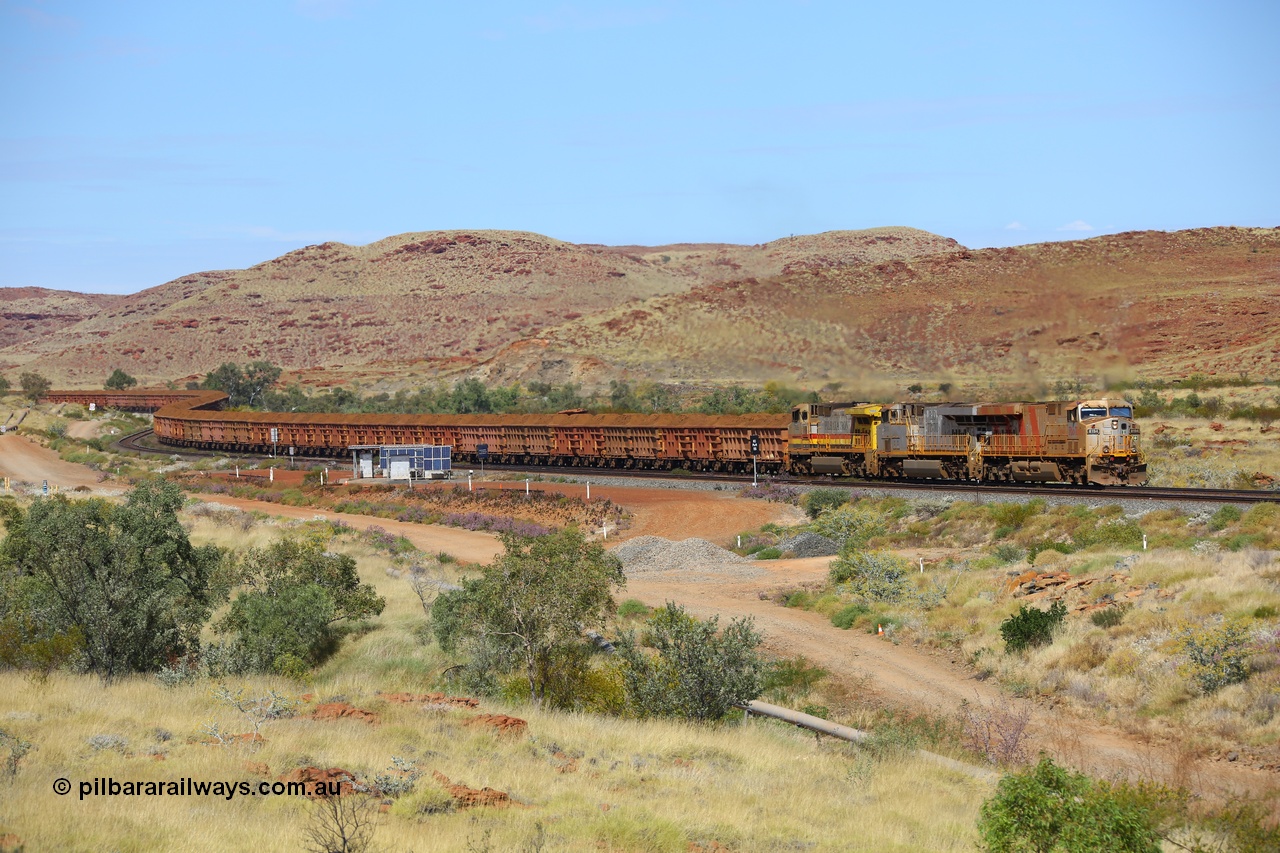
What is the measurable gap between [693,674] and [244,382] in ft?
392

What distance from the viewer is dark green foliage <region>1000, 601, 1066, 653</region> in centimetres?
2070

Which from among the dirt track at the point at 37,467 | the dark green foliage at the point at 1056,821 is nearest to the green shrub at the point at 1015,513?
the dark green foliage at the point at 1056,821

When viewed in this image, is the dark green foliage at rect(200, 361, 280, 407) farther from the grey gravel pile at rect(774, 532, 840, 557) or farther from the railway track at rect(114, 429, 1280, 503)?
the grey gravel pile at rect(774, 532, 840, 557)

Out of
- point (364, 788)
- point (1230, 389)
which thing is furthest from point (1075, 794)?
point (1230, 389)

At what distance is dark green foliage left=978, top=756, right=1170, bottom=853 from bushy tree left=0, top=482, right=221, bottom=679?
12697 millimetres

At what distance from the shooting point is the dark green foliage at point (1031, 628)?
2070 cm

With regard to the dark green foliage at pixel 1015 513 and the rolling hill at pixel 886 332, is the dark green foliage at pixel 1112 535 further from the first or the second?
the rolling hill at pixel 886 332

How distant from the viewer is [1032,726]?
17.0 meters

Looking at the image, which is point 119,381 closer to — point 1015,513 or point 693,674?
point 1015,513

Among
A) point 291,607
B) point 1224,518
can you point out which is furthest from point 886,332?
point 291,607

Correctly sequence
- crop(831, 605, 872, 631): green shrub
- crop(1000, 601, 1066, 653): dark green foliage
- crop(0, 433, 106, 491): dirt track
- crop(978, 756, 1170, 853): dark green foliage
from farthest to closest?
crop(0, 433, 106, 491): dirt track < crop(831, 605, 872, 631): green shrub < crop(1000, 601, 1066, 653): dark green foliage < crop(978, 756, 1170, 853): dark green foliage

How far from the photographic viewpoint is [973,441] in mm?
41062

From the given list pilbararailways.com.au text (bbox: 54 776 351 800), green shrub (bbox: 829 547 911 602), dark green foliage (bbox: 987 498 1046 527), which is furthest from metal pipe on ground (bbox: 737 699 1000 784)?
dark green foliage (bbox: 987 498 1046 527)

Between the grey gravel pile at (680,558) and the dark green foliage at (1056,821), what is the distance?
70.5 ft
